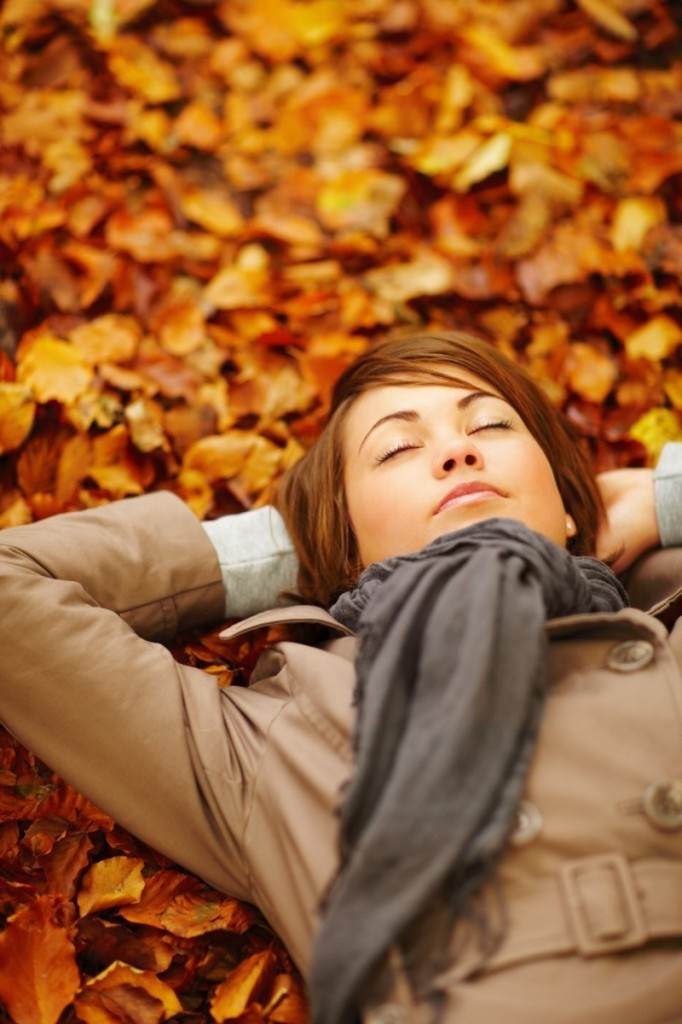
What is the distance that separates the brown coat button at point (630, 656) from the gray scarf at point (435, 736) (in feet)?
0.35

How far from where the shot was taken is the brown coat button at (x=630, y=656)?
51.4 inches

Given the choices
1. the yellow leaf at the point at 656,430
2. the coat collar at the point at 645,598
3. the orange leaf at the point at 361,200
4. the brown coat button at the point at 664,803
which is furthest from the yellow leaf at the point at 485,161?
the brown coat button at the point at 664,803

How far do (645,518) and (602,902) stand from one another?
91 cm

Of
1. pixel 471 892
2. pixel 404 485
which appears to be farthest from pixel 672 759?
→ pixel 404 485

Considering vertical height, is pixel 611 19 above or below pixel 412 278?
above

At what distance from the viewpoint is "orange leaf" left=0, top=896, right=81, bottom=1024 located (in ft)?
4.54

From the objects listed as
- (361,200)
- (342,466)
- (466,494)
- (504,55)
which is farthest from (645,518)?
(504,55)

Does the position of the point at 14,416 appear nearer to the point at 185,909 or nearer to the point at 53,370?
the point at 53,370

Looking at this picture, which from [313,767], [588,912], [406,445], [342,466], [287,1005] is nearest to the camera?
[588,912]

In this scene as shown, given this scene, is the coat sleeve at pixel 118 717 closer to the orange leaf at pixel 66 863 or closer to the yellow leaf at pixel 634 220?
the orange leaf at pixel 66 863

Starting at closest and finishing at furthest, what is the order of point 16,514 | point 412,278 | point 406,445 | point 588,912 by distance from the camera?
1. point 588,912
2. point 406,445
3. point 16,514
4. point 412,278

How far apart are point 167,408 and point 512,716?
1362mm

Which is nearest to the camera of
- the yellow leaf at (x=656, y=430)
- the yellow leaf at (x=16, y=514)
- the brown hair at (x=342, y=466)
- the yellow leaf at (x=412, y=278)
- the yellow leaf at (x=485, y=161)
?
the brown hair at (x=342, y=466)

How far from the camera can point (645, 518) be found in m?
1.85
